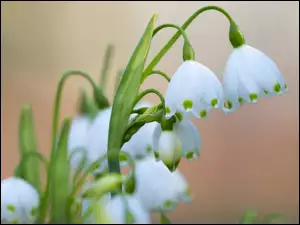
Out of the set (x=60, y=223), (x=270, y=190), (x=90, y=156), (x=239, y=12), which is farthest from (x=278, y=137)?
(x=60, y=223)

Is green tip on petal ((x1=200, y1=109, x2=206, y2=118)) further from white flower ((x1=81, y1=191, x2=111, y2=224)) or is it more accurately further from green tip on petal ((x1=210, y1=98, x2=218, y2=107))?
white flower ((x1=81, y1=191, x2=111, y2=224))

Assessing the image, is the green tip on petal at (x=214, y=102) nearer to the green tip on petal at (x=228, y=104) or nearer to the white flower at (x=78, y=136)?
the green tip on petal at (x=228, y=104)

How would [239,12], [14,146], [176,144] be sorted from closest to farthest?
[176,144]
[14,146]
[239,12]

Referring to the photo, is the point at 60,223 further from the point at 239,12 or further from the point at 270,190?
the point at 239,12

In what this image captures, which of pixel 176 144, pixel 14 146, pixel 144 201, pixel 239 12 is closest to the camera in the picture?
pixel 176 144

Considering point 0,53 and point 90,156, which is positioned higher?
point 0,53

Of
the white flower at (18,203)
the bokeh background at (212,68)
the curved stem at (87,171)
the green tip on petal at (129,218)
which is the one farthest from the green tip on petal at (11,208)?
the bokeh background at (212,68)

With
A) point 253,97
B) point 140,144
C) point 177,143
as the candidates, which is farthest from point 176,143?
point 140,144
